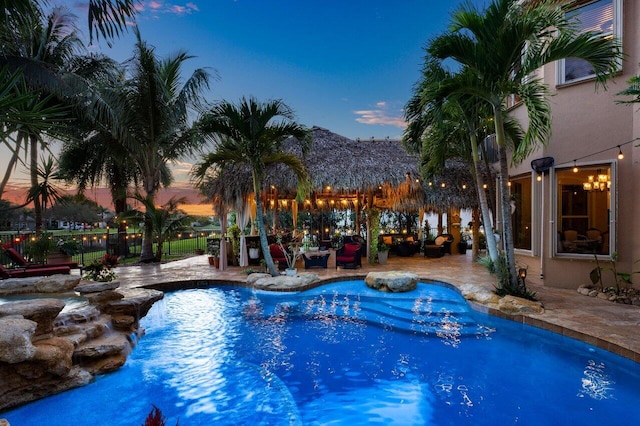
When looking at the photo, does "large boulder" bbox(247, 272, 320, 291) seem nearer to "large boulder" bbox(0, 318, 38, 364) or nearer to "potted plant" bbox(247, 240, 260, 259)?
"potted plant" bbox(247, 240, 260, 259)

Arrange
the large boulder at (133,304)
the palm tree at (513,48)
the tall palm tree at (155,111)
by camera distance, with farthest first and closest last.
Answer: the tall palm tree at (155,111)
the palm tree at (513,48)
the large boulder at (133,304)

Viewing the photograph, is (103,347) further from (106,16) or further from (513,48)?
(513,48)

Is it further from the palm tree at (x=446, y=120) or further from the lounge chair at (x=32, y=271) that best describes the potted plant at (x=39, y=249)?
the palm tree at (x=446, y=120)

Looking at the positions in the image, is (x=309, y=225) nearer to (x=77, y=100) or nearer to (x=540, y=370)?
(x=77, y=100)

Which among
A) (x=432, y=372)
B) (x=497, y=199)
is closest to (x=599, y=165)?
(x=497, y=199)

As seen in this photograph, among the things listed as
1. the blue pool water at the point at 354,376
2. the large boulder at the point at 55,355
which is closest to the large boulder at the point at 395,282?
the blue pool water at the point at 354,376

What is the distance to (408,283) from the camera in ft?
27.9

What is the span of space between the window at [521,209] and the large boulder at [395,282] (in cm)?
330

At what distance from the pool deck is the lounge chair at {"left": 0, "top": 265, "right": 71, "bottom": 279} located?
140 cm

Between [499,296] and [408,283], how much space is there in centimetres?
214

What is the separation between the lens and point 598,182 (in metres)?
7.42

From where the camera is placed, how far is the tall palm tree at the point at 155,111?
11.8 meters

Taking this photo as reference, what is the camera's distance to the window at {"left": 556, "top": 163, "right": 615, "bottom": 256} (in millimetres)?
7472

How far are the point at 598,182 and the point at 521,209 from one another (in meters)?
2.27
